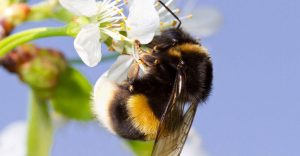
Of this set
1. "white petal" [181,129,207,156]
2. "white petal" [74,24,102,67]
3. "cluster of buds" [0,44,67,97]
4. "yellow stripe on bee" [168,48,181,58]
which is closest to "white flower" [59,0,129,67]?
"white petal" [74,24,102,67]

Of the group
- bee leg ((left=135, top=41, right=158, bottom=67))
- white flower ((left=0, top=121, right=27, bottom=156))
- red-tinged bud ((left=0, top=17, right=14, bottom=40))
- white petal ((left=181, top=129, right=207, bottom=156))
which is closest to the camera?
bee leg ((left=135, top=41, right=158, bottom=67))

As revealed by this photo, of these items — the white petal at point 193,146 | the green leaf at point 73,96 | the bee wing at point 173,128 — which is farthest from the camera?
the white petal at point 193,146

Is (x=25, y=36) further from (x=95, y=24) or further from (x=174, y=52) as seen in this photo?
(x=174, y=52)

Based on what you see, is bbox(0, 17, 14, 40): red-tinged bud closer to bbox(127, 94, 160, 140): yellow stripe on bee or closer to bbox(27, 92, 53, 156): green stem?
bbox(27, 92, 53, 156): green stem

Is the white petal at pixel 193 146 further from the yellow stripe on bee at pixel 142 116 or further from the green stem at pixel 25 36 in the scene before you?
the green stem at pixel 25 36

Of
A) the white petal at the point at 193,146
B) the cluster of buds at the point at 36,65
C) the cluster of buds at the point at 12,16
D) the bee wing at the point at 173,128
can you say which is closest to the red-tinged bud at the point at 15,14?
the cluster of buds at the point at 12,16
